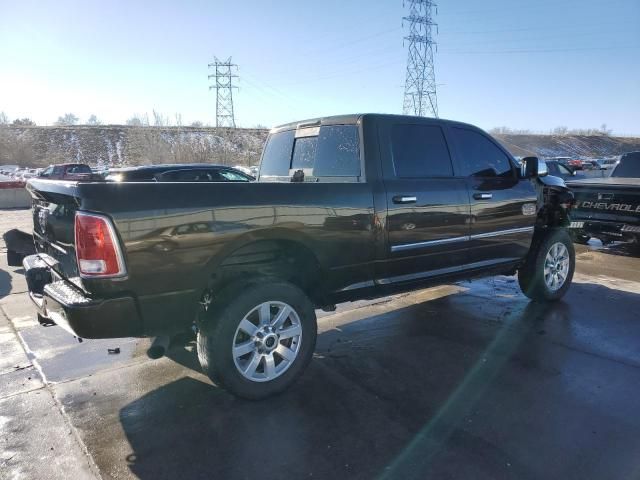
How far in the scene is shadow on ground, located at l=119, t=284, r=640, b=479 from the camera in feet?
8.68

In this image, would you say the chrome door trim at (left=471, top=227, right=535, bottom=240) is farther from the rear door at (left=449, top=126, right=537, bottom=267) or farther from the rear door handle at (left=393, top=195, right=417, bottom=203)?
the rear door handle at (left=393, top=195, right=417, bottom=203)

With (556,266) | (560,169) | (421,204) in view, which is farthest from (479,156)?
(560,169)

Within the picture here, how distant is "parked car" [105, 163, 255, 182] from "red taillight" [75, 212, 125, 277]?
25.9 feet

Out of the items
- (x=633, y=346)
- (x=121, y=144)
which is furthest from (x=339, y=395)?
(x=121, y=144)

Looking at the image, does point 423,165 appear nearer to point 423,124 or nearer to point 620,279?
point 423,124

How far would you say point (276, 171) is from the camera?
4898mm

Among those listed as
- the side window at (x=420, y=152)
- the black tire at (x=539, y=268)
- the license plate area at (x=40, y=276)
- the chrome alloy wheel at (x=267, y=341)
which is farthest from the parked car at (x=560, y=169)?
the license plate area at (x=40, y=276)

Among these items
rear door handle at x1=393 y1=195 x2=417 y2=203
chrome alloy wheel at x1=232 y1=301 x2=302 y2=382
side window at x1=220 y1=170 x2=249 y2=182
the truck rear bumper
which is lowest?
chrome alloy wheel at x1=232 y1=301 x2=302 y2=382

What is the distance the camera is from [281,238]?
11.1ft

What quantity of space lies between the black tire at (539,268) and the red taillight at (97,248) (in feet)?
14.8

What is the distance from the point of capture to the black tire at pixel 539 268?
17.8 feet

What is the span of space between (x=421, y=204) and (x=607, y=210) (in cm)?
571

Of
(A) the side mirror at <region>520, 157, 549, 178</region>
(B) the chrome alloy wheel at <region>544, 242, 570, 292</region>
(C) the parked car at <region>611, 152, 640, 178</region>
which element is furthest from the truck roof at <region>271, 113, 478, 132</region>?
(C) the parked car at <region>611, 152, 640, 178</region>

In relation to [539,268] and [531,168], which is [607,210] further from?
[531,168]
